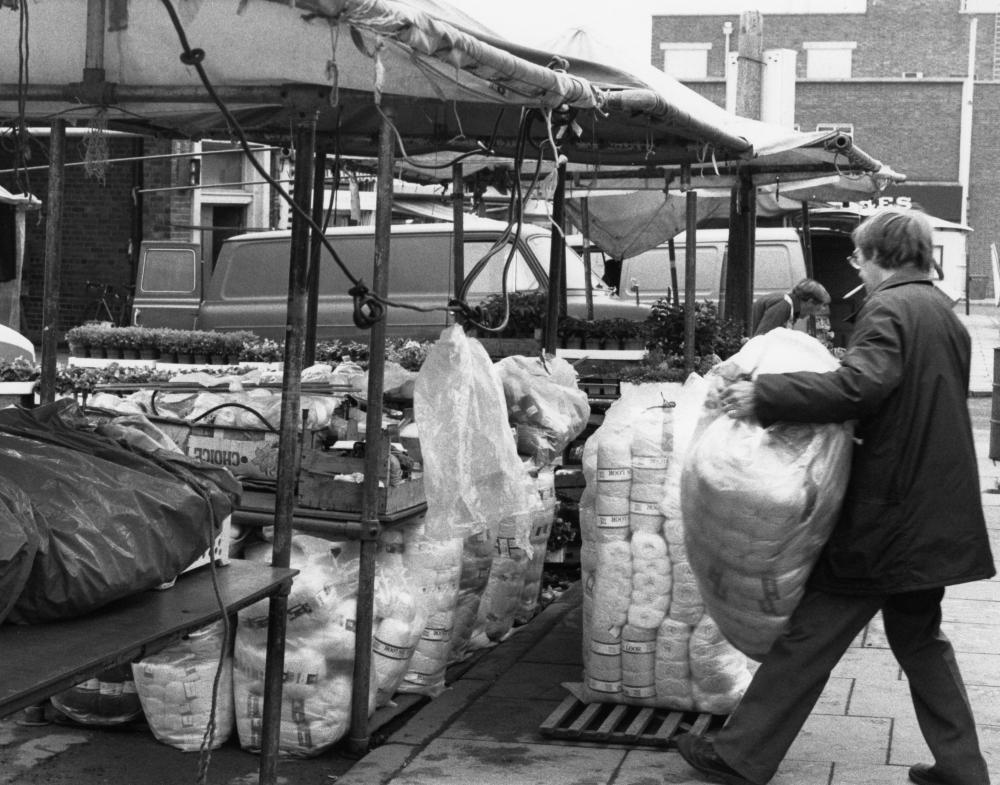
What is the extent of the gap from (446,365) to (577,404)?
1528mm

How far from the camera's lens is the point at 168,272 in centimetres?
1527

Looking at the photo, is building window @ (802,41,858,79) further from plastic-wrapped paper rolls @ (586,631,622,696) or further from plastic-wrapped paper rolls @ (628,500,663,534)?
plastic-wrapped paper rolls @ (586,631,622,696)

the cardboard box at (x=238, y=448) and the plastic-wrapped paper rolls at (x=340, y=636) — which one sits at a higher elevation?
the cardboard box at (x=238, y=448)

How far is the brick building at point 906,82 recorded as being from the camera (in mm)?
42469

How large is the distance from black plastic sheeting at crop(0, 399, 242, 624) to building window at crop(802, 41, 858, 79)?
168ft

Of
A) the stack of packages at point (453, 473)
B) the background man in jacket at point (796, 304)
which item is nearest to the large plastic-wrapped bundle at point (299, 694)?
the stack of packages at point (453, 473)

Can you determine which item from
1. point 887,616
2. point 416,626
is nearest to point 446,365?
point 416,626

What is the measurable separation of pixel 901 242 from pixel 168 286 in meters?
11.9

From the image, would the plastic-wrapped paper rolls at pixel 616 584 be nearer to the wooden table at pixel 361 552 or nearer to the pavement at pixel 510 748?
the pavement at pixel 510 748

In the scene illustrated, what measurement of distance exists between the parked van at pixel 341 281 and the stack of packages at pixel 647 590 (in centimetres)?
706

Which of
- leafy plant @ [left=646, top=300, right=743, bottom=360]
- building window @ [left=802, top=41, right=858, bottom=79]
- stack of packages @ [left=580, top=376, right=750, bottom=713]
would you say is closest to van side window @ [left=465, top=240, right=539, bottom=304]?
leafy plant @ [left=646, top=300, right=743, bottom=360]

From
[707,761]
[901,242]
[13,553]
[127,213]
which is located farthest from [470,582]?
[127,213]

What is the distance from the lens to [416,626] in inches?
203

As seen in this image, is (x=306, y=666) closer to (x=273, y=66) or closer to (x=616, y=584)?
(x=616, y=584)
